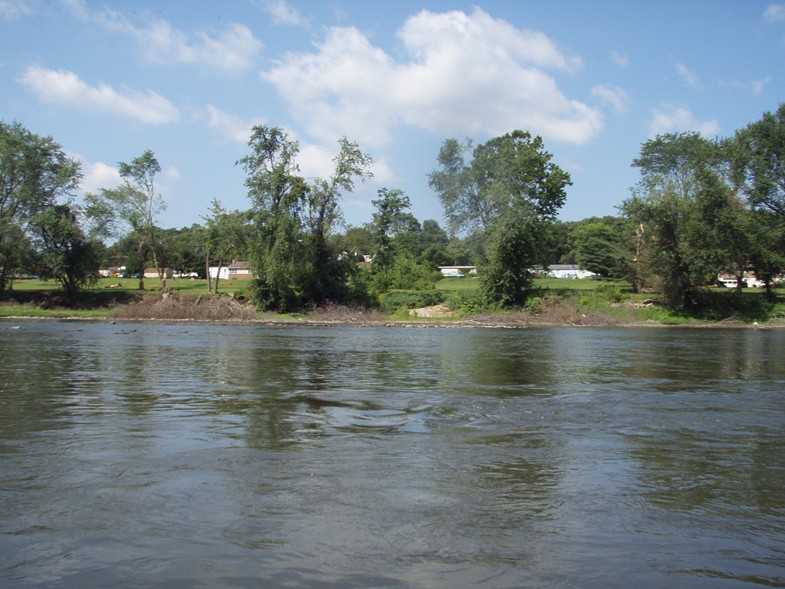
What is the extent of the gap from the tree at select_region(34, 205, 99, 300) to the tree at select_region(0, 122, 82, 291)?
87.8 inches

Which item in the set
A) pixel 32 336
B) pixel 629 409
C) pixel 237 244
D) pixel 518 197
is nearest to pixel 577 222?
pixel 518 197

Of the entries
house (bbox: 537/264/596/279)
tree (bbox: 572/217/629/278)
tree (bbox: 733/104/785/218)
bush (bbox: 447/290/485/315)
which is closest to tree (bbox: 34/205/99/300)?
bush (bbox: 447/290/485/315)

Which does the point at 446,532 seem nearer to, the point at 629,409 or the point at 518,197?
the point at 629,409

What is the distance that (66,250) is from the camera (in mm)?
68062

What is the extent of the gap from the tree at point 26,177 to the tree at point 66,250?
223 cm

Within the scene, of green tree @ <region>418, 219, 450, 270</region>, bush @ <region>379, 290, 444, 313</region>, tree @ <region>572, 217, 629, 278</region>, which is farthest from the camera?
green tree @ <region>418, 219, 450, 270</region>

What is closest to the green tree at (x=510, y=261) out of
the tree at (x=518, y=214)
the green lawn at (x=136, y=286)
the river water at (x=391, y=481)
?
the tree at (x=518, y=214)

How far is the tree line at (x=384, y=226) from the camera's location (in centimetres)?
5894

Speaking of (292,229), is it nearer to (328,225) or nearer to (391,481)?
(328,225)

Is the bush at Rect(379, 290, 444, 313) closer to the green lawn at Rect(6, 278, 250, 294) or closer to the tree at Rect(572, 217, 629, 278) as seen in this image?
the green lawn at Rect(6, 278, 250, 294)

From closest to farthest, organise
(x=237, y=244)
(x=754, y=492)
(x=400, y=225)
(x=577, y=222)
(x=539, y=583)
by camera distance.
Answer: (x=539, y=583) → (x=754, y=492) → (x=237, y=244) → (x=400, y=225) → (x=577, y=222)

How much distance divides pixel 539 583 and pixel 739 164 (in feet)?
231

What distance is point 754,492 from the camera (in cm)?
984

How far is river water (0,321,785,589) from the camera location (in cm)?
729
